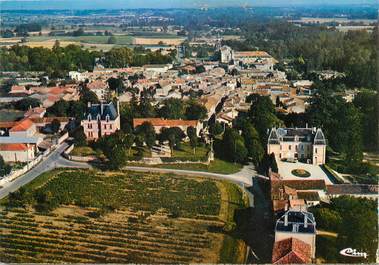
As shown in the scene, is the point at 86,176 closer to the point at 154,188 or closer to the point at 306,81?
the point at 154,188

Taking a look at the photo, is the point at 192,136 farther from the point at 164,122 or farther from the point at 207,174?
the point at 207,174

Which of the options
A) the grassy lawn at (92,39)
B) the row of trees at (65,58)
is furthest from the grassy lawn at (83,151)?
the grassy lawn at (92,39)

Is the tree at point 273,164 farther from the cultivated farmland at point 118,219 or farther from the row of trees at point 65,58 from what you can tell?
the row of trees at point 65,58

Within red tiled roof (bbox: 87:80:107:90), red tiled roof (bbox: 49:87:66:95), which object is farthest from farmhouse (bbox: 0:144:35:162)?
red tiled roof (bbox: 87:80:107:90)

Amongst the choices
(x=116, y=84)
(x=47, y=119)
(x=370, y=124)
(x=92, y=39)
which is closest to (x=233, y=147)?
(x=370, y=124)

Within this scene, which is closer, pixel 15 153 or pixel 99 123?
pixel 15 153
